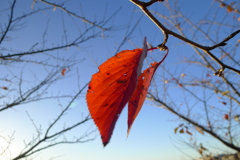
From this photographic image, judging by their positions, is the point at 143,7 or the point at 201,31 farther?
the point at 201,31

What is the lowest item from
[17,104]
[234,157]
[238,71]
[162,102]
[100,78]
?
[234,157]

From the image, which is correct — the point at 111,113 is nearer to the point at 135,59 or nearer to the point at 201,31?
the point at 135,59

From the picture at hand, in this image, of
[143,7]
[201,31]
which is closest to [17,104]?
[143,7]

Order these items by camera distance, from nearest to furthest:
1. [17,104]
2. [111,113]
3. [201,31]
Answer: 1. [111,113]
2. [17,104]
3. [201,31]

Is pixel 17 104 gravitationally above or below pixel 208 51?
above

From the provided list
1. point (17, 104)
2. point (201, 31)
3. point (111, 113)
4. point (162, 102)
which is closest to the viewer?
point (111, 113)
